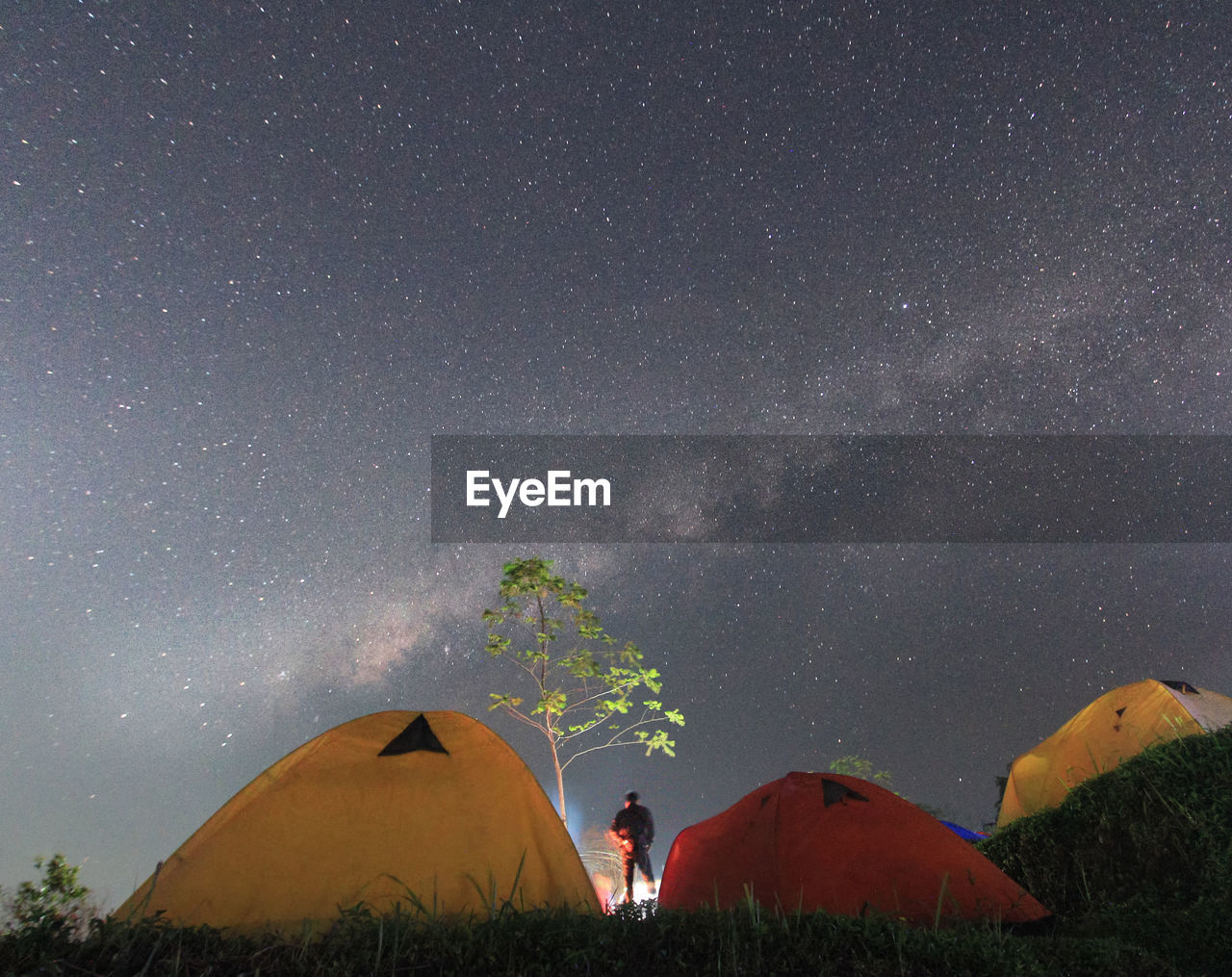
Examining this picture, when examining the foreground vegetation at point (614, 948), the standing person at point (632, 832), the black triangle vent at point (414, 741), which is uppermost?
the black triangle vent at point (414, 741)

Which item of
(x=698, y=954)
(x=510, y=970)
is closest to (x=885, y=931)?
(x=698, y=954)

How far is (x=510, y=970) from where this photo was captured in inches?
127

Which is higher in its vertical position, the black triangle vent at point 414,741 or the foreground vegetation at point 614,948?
the black triangle vent at point 414,741

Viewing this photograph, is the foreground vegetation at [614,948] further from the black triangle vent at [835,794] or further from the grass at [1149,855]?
the black triangle vent at [835,794]

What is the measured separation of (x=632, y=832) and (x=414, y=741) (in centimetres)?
735

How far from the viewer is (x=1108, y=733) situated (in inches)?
368

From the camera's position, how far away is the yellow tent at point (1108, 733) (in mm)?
8523

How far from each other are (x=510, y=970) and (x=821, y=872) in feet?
11.8

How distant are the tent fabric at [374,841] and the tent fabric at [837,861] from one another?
Answer: 1.52 meters

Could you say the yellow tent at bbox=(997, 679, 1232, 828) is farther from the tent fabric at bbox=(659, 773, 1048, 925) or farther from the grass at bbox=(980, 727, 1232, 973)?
the tent fabric at bbox=(659, 773, 1048, 925)

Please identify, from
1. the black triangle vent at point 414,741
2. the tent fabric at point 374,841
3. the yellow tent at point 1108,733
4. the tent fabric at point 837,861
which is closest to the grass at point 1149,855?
the tent fabric at point 837,861

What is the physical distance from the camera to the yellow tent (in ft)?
28.0

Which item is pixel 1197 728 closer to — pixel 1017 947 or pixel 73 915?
pixel 1017 947

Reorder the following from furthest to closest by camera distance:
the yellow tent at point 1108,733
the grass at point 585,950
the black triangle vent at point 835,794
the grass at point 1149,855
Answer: the yellow tent at point 1108,733 < the black triangle vent at point 835,794 < the grass at point 1149,855 < the grass at point 585,950
